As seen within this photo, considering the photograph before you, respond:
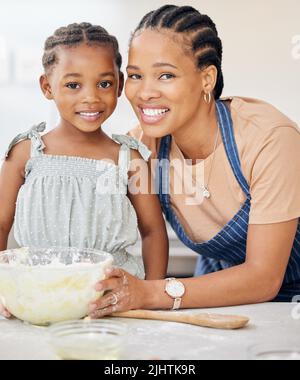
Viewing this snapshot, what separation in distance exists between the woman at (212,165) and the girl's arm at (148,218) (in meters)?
0.08

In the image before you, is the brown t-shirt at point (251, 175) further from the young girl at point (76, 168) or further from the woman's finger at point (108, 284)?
the woman's finger at point (108, 284)

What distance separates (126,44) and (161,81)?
61.1 inches

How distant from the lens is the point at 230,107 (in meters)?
1.84

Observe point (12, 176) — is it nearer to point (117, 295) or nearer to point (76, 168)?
point (76, 168)

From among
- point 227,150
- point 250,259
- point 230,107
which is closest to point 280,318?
point 250,259

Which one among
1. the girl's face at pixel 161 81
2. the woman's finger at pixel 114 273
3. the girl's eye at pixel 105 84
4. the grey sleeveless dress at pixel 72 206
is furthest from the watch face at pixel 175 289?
the girl's eye at pixel 105 84

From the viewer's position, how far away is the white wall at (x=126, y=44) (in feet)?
10.4

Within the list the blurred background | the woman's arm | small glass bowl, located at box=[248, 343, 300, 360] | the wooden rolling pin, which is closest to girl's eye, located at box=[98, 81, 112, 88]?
the woman's arm

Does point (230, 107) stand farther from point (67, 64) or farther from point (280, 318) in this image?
point (280, 318)

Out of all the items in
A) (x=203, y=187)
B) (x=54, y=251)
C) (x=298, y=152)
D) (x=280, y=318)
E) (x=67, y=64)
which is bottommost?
(x=280, y=318)

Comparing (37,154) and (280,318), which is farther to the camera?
(37,154)

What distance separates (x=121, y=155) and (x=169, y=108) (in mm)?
179
